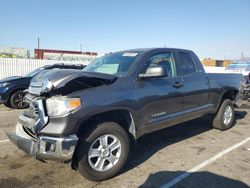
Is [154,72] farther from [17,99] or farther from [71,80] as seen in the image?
[17,99]

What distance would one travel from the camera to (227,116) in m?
6.70

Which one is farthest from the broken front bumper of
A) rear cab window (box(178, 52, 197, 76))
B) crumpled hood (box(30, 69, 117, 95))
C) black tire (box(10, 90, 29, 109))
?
black tire (box(10, 90, 29, 109))

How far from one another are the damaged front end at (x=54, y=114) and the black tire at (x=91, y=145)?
19 centimetres

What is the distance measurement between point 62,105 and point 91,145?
0.69 metres

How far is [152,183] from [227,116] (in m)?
3.81

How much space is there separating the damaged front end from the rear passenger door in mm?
2057

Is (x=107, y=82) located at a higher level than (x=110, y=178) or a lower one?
higher

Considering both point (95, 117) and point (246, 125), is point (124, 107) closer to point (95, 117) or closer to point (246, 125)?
point (95, 117)

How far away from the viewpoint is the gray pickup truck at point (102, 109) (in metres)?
3.38

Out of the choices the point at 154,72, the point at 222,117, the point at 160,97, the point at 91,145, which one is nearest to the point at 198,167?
the point at 160,97

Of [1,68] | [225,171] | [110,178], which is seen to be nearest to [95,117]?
[110,178]

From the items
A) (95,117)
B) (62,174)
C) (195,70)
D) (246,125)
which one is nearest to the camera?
(95,117)

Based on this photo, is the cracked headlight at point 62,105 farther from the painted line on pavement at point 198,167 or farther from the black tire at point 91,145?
→ the painted line on pavement at point 198,167

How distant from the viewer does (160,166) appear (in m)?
4.27
